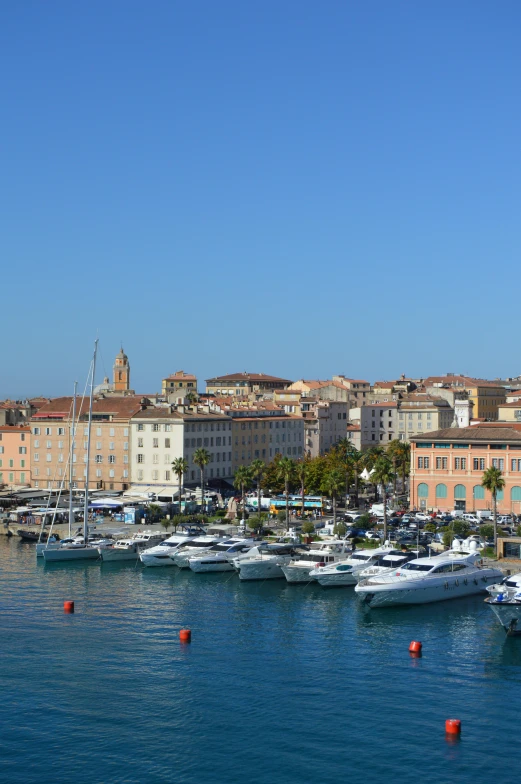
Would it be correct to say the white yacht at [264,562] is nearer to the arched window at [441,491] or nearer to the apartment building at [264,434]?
the arched window at [441,491]

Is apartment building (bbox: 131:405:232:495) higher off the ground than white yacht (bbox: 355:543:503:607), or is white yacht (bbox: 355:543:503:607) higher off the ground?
apartment building (bbox: 131:405:232:495)

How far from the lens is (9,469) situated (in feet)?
380

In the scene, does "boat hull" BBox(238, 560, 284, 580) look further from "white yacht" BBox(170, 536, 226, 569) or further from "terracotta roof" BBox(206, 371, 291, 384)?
"terracotta roof" BBox(206, 371, 291, 384)

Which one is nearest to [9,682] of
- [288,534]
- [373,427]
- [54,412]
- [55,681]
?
[55,681]

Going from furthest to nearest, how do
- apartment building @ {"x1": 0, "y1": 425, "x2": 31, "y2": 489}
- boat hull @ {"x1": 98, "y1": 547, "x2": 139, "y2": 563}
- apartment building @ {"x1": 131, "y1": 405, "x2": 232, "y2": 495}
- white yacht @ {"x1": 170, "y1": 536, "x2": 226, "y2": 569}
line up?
apartment building @ {"x1": 0, "y1": 425, "x2": 31, "y2": 489}
apartment building @ {"x1": 131, "y1": 405, "x2": 232, "y2": 495}
boat hull @ {"x1": 98, "y1": 547, "x2": 139, "y2": 563}
white yacht @ {"x1": 170, "y1": 536, "x2": 226, "y2": 569}

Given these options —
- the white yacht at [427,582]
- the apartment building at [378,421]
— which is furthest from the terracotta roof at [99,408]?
the white yacht at [427,582]

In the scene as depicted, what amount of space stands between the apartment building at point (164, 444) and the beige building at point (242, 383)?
72.9 m

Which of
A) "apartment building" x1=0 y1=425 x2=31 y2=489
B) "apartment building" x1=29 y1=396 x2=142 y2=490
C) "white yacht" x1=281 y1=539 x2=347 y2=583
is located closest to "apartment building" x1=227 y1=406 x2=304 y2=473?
"apartment building" x1=29 y1=396 x2=142 y2=490

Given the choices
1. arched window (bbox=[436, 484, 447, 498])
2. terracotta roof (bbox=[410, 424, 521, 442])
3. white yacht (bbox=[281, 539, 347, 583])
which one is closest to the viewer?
white yacht (bbox=[281, 539, 347, 583])

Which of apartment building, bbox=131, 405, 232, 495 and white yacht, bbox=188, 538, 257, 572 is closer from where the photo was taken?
white yacht, bbox=188, 538, 257, 572

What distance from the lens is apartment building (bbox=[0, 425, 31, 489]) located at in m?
115

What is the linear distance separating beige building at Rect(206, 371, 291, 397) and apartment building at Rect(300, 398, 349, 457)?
108 feet

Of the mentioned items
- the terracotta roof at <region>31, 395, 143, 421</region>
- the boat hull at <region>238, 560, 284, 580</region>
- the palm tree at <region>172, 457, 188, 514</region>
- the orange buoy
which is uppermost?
the terracotta roof at <region>31, 395, 143, 421</region>

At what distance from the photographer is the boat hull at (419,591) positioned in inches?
2363
